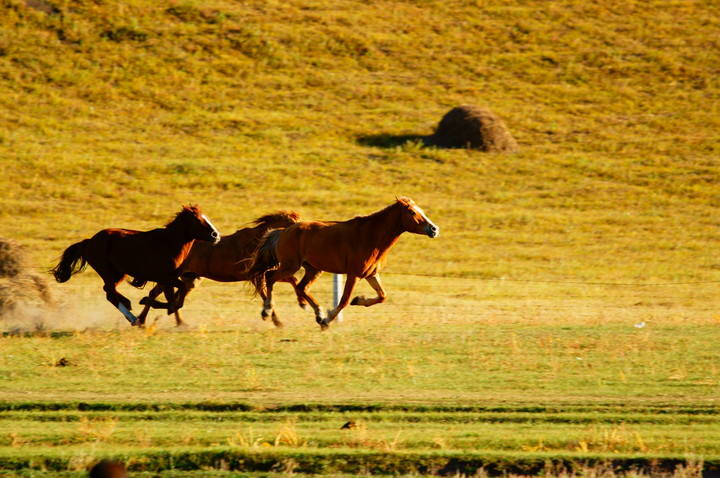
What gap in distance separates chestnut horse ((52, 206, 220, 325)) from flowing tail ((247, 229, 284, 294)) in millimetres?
1120

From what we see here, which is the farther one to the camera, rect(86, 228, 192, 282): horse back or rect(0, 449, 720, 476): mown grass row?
rect(86, 228, 192, 282): horse back

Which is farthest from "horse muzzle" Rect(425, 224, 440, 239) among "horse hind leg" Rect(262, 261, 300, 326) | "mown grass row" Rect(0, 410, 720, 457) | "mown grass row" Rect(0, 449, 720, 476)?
"mown grass row" Rect(0, 449, 720, 476)

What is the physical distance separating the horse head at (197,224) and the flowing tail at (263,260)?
119cm

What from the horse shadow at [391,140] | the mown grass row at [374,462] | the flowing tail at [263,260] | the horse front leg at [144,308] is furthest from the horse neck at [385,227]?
the horse shadow at [391,140]

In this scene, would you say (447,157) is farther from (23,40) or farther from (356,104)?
(23,40)

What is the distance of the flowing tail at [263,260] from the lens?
650 inches

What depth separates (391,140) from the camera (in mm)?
42156

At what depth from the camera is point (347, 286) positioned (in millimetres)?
15555

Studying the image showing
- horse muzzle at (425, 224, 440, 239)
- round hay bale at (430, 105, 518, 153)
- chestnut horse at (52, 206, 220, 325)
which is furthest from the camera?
round hay bale at (430, 105, 518, 153)

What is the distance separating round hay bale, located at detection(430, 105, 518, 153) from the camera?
135 ft

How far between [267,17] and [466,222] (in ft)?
87.9

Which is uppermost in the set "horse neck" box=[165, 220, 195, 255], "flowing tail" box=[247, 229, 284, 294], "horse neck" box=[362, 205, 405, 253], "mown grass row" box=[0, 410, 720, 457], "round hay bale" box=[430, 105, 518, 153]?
"round hay bale" box=[430, 105, 518, 153]

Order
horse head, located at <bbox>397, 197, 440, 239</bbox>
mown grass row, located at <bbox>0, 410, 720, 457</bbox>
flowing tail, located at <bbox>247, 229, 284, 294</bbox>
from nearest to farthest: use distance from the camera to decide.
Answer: mown grass row, located at <bbox>0, 410, 720, 457</bbox> < horse head, located at <bbox>397, 197, 440, 239</bbox> < flowing tail, located at <bbox>247, 229, 284, 294</bbox>

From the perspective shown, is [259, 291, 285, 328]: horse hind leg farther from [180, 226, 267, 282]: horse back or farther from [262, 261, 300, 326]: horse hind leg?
[180, 226, 267, 282]: horse back
